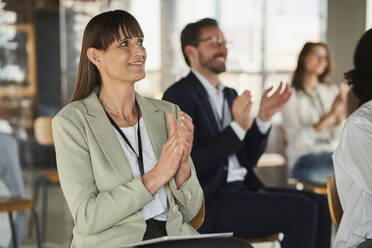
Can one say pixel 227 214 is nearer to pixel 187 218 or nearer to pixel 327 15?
pixel 187 218

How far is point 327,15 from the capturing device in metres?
5.82

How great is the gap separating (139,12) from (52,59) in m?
2.53

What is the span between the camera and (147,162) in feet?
5.92

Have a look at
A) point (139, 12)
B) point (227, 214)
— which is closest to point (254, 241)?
point (227, 214)

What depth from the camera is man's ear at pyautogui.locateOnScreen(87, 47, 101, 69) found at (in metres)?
1.80

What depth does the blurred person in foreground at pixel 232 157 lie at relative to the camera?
2.45 metres

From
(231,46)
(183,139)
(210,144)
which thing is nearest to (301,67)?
(231,46)

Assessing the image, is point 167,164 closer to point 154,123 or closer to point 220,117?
point 154,123

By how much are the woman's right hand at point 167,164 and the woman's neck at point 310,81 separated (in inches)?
113

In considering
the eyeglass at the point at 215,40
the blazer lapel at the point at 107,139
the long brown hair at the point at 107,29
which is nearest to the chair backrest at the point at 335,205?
the blazer lapel at the point at 107,139

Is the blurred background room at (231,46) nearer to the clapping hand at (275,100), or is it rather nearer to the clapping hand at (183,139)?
the clapping hand at (275,100)

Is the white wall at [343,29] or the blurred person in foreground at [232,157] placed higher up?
the white wall at [343,29]

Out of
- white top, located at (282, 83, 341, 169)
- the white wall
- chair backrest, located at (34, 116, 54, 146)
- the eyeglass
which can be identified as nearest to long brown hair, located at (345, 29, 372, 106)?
the eyeglass

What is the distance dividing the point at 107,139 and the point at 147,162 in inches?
6.1
